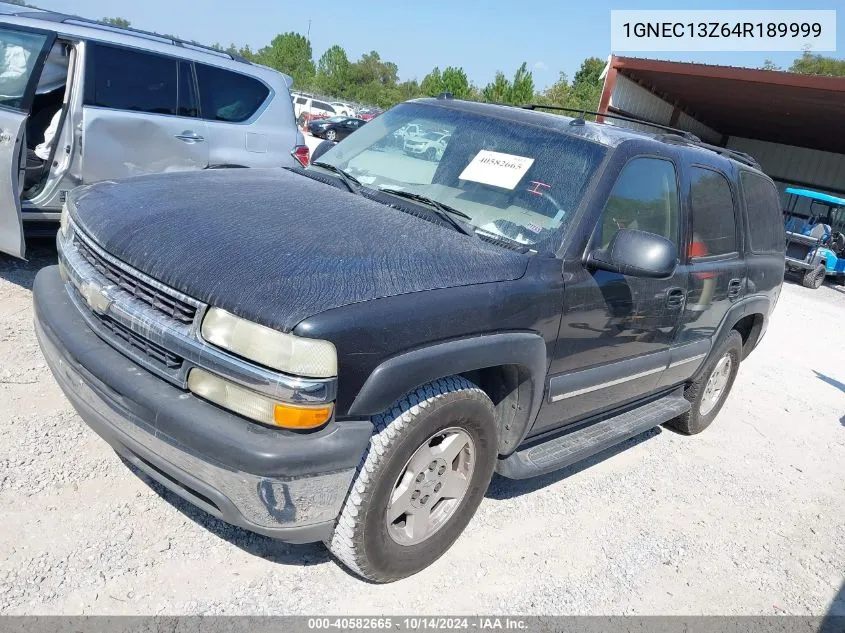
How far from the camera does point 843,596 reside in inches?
138

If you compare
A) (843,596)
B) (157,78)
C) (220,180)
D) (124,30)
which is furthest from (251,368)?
(124,30)

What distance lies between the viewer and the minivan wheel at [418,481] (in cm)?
245

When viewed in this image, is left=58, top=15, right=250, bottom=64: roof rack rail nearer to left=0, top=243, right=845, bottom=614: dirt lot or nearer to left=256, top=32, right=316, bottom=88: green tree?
left=0, top=243, right=845, bottom=614: dirt lot

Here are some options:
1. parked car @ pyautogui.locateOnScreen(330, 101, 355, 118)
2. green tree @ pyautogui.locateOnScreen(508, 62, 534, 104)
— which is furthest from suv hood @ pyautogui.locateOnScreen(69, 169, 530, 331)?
green tree @ pyautogui.locateOnScreen(508, 62, 534, 104)

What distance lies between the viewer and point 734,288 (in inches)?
175

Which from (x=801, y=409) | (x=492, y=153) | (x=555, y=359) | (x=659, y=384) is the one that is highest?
(x=492, y=153)

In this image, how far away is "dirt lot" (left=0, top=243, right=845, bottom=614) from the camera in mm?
2615

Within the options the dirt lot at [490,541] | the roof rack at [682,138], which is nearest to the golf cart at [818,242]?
the roof rack at [682,138]

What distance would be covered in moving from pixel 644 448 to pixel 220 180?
3.30 metres

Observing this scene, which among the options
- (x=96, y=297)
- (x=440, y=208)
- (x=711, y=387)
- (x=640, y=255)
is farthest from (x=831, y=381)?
(x=96, y=297)

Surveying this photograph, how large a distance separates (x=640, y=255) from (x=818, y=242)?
13482 millimetres

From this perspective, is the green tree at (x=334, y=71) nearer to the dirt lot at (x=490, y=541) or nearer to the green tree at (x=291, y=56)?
the green tree at (x=291, y=56)

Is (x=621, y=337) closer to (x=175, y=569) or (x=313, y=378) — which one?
(x=313, y=378)

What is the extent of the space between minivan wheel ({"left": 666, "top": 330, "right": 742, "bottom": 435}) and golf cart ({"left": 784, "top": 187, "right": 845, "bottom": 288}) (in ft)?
32.9
